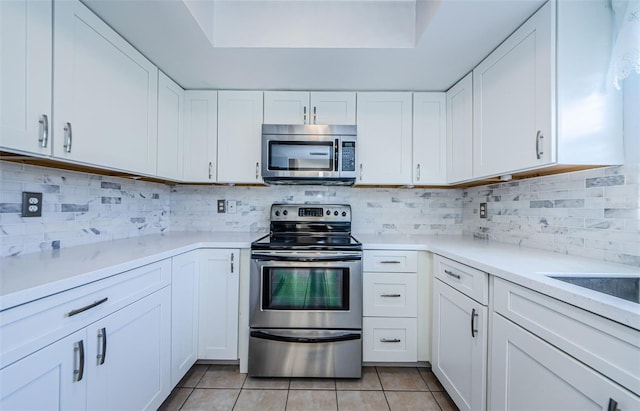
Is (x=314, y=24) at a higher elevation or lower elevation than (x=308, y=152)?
higher

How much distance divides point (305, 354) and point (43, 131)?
1.77 meters

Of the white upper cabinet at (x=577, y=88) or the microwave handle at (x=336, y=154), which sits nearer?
the white upper cabinet at (x=577, y=88)

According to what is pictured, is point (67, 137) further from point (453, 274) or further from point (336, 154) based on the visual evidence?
point (453, 274)

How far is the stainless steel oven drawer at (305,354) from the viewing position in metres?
1.78

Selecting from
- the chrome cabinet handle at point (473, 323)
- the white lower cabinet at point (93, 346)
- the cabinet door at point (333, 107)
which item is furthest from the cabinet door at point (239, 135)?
the chrome cabinet handle at point (473, 323)

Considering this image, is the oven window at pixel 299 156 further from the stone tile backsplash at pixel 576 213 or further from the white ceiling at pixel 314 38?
the stone tile backsplash at pixel 576 213

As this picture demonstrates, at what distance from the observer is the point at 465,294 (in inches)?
56.2

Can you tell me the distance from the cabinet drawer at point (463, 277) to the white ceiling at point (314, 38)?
4.12 ft

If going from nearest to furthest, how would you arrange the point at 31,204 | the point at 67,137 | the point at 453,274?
the point at 67,137
the point at 31,204
the point at 453,274

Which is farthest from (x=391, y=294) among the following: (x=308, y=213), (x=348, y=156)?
(x=348, y=156)

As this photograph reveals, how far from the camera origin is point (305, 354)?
178 centimetres

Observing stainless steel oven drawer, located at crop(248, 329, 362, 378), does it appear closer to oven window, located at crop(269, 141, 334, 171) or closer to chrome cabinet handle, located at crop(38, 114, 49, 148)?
oven window, located at crop(269, 141, 334, 171)

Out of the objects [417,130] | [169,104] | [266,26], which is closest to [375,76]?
[417,130]

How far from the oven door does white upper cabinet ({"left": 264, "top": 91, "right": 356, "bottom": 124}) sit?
107 centimetres
